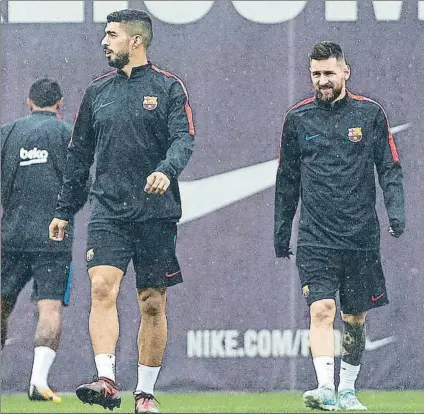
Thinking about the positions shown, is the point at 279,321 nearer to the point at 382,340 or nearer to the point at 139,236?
the point at 382,340

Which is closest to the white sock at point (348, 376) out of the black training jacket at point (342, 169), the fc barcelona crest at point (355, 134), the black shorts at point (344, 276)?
the black shorts at point (344, 276)

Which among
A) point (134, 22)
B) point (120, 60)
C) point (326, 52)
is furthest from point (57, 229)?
point (326, 52)

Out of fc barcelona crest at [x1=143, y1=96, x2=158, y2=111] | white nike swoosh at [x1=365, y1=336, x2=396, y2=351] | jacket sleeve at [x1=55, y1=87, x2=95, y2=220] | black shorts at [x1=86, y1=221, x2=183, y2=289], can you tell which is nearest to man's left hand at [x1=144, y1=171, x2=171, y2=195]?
black shorts at [x1=86, y1=221, x2=183, y2=289]

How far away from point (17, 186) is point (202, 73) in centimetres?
134

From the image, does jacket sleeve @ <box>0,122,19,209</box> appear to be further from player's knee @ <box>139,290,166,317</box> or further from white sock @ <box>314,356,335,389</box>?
white sock @ <box>314,356,335,389</box>

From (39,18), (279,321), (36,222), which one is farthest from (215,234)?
(39,18)

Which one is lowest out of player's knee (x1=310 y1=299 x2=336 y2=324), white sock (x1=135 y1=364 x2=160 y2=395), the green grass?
the green grass

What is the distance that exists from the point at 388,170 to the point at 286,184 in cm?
51

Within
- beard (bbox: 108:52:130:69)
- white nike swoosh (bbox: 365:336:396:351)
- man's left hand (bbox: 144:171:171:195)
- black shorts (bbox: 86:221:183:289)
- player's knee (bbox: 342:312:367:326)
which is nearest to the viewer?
man's left hand (bbox: 144:171:171:195)

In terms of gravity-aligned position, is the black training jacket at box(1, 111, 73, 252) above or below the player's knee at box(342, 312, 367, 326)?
above

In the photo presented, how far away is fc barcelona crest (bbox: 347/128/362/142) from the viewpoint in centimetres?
677

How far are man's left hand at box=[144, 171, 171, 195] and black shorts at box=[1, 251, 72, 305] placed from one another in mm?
1797

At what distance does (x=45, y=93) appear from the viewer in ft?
26.0

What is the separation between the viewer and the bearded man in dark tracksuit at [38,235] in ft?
25.6
